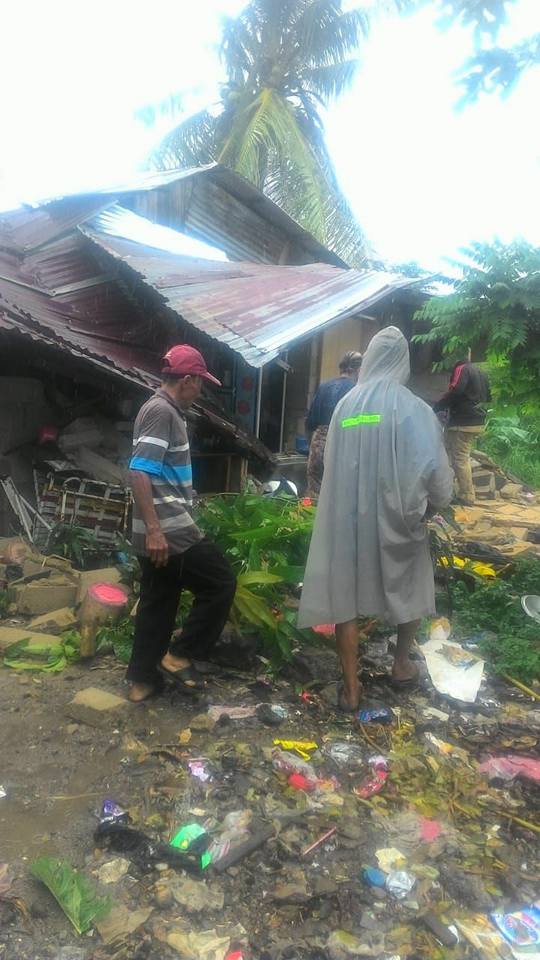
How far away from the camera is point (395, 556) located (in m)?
3.30

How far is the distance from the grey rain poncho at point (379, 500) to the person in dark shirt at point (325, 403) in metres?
2.13

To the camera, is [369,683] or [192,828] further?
[369,683]

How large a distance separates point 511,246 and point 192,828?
3.10 meters

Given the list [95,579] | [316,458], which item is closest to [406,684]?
[95,579]

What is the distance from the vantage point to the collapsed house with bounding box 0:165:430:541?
5.89m

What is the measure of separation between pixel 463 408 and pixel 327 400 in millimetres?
3118

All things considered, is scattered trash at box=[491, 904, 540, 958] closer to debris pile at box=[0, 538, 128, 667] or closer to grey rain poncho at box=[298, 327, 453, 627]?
grey rain poncho at box=[298, 327, 453, 627]

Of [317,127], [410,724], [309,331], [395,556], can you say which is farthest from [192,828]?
[317,127]

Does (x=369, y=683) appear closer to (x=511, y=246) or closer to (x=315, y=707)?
(x=315, y=707)

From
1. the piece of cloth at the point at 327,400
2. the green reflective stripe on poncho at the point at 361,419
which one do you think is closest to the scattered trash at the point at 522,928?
the green reflective stripe on poncho at the point at 361,419

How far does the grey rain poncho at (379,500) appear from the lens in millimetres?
3250

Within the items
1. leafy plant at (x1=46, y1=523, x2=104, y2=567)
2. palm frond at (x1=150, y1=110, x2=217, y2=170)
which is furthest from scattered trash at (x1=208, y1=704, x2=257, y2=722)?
palm frond at (x1=150, y1=110, x2=217, y2=170)

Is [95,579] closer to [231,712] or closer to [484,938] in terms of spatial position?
[231,712]

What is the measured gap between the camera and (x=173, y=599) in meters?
3.45
